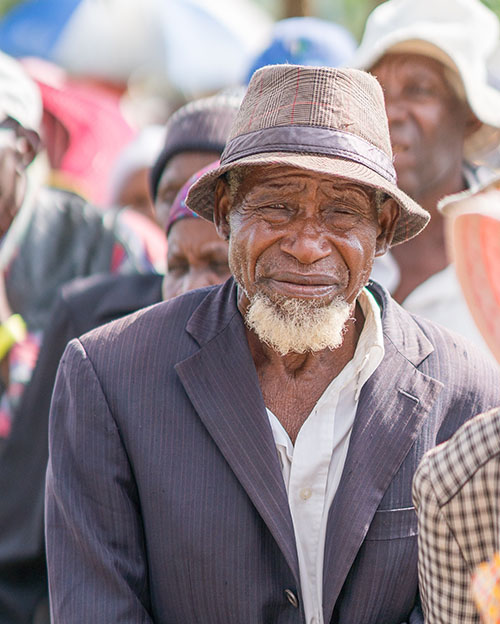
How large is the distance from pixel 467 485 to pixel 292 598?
630 millimetres

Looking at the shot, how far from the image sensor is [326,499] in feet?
7.75

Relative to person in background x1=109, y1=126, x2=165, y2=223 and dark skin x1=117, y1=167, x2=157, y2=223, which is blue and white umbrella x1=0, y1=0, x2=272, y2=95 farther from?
dark skin x1=117, y1=167, x2=157, y2=223

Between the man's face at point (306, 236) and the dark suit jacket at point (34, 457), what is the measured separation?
41.1 inches

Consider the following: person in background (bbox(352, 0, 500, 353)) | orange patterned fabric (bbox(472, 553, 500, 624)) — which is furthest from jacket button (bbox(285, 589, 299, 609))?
person in background (bbox(352, 0, 500, 353))

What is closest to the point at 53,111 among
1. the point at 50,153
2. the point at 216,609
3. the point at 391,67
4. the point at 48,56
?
the point at 50,153

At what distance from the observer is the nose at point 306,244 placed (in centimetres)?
232

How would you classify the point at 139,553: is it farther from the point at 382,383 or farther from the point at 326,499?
the point at 382,383

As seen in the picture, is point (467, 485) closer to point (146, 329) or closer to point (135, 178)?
point (146, 329)

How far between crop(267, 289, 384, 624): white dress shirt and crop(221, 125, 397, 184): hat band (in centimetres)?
46

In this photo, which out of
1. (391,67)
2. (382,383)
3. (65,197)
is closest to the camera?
(382,383)

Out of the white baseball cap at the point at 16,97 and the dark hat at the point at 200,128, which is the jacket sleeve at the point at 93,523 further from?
the white baseball cap at the point at 16,97

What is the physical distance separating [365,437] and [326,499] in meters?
0.19

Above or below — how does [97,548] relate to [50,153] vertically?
below

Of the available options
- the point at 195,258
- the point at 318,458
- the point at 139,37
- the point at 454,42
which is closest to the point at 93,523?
the point at 318,458
